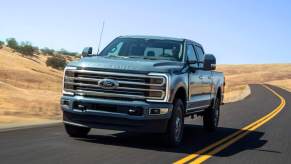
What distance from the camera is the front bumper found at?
10828 mm

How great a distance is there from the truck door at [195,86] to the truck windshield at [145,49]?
1.28 feet

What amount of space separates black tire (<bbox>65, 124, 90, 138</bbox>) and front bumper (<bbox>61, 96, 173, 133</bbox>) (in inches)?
35.0

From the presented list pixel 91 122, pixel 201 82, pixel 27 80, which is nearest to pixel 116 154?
pixel 91 122

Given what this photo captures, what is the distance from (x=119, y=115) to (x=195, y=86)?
290 cm

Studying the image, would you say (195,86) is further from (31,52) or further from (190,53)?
(31,52)

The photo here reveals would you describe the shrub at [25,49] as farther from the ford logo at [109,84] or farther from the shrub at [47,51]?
the ford logo at [109,84]

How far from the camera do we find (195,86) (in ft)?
43.4

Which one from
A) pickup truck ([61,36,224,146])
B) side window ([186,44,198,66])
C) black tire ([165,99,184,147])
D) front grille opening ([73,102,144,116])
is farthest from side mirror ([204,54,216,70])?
front grille opening ([73,102,144,116])

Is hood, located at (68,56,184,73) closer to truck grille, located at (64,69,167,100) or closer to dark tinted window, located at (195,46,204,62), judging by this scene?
truck grille, located at (64,69,167,100)

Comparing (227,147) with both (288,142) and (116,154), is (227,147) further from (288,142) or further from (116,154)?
(116,154)

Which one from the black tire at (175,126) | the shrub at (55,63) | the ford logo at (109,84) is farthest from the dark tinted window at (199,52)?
the shrub at (55,63)

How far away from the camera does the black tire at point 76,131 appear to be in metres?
12.0

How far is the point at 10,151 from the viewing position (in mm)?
9539

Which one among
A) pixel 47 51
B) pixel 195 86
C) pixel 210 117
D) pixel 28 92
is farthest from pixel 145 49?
pixel 47 51
